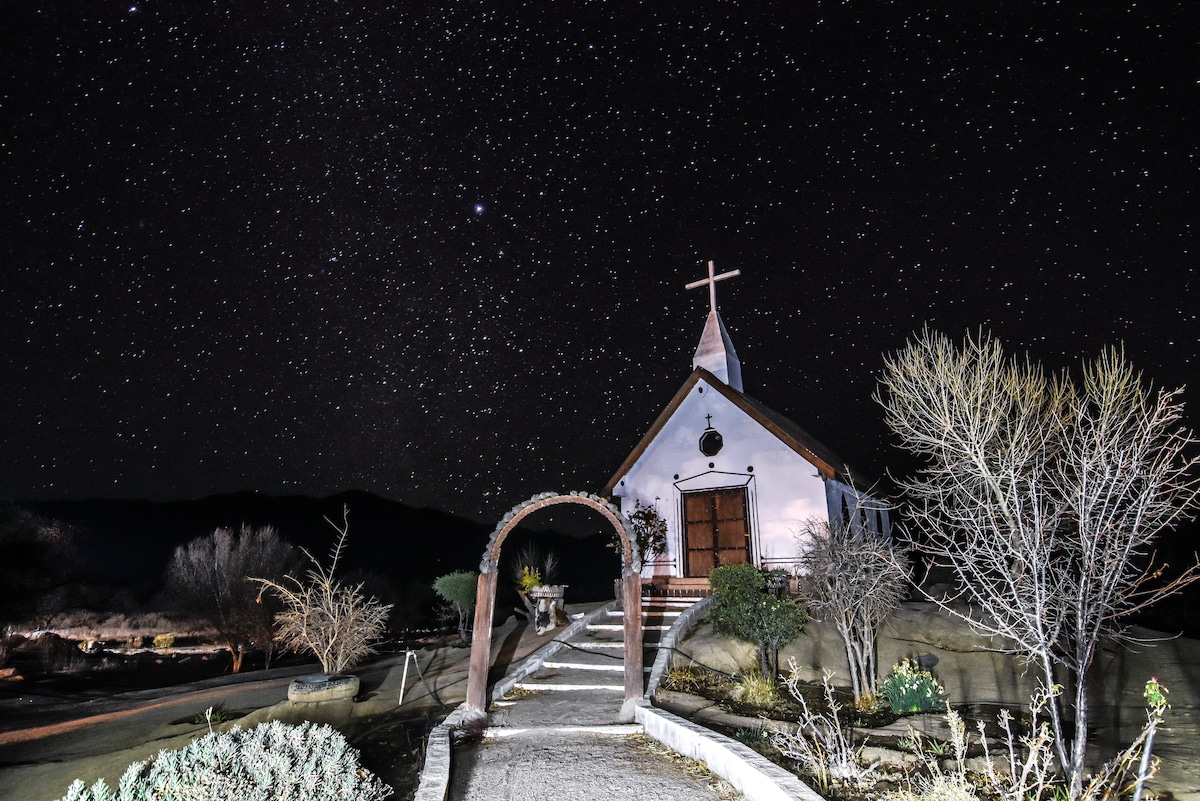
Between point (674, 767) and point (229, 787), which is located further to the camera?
point (674, 767)

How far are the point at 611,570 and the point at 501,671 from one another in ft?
219

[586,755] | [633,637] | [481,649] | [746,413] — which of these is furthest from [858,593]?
[746,413]

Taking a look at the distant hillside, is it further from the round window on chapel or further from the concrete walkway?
the concrete walkway

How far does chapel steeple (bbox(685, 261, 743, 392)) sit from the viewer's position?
2061 centimetres

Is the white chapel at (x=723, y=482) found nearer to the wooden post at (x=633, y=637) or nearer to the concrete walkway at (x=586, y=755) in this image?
the concrete walkway at (x=586, y=755)

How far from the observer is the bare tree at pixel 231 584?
87.1 feet

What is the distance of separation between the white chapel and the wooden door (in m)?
0.03

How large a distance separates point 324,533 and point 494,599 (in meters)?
94.8

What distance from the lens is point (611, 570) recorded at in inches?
3073

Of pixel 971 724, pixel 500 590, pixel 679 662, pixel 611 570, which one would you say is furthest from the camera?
pixel 611 570

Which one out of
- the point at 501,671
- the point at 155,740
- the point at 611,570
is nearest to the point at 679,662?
the point at 501,671

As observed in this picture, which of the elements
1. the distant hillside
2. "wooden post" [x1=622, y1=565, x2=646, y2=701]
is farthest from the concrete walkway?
the distant hillside

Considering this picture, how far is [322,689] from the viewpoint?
40.4ft

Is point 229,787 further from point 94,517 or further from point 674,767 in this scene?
point 94,517
